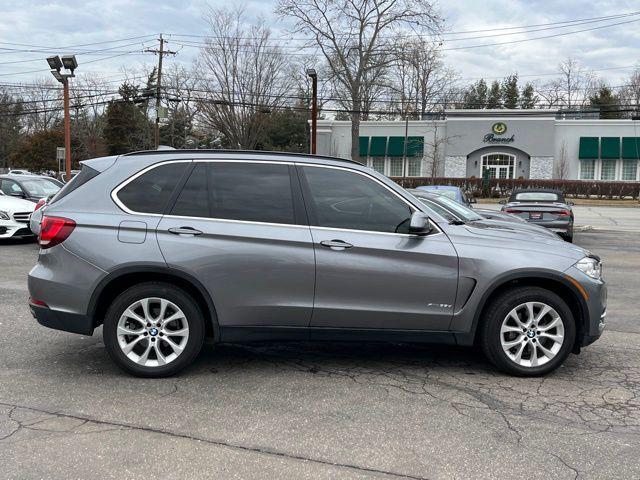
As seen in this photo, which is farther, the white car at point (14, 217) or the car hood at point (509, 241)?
the white car at point (14, 217)

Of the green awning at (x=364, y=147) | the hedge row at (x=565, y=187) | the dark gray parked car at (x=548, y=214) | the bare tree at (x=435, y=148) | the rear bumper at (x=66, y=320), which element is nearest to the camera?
the rear bumper at (x=66, y=320)

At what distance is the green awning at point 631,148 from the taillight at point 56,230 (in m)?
48.9

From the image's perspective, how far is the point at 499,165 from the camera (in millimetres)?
48406

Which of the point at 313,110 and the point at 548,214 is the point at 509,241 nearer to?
the point at 548,214

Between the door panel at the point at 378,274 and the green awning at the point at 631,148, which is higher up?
the green awning at the point at 631,148

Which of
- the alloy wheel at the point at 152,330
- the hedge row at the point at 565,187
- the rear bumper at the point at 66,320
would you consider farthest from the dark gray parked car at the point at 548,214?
the hedge row at the point at 565,187

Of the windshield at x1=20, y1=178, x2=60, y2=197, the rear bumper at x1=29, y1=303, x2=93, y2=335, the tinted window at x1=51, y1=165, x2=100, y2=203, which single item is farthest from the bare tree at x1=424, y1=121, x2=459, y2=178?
the rear bumper at x1=29, y1=303, x2=93, y2=335

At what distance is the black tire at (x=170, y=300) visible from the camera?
14.6 ft

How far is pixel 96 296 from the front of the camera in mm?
4418

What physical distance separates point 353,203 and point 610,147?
47440mm

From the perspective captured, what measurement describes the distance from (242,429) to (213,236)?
149 cm

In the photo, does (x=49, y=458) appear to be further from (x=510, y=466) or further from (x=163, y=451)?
(x=510, y=466)

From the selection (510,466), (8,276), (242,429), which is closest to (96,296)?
(242,429)

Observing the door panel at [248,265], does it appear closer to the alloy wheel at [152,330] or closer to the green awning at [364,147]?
the alloy wheel at [152,330]
